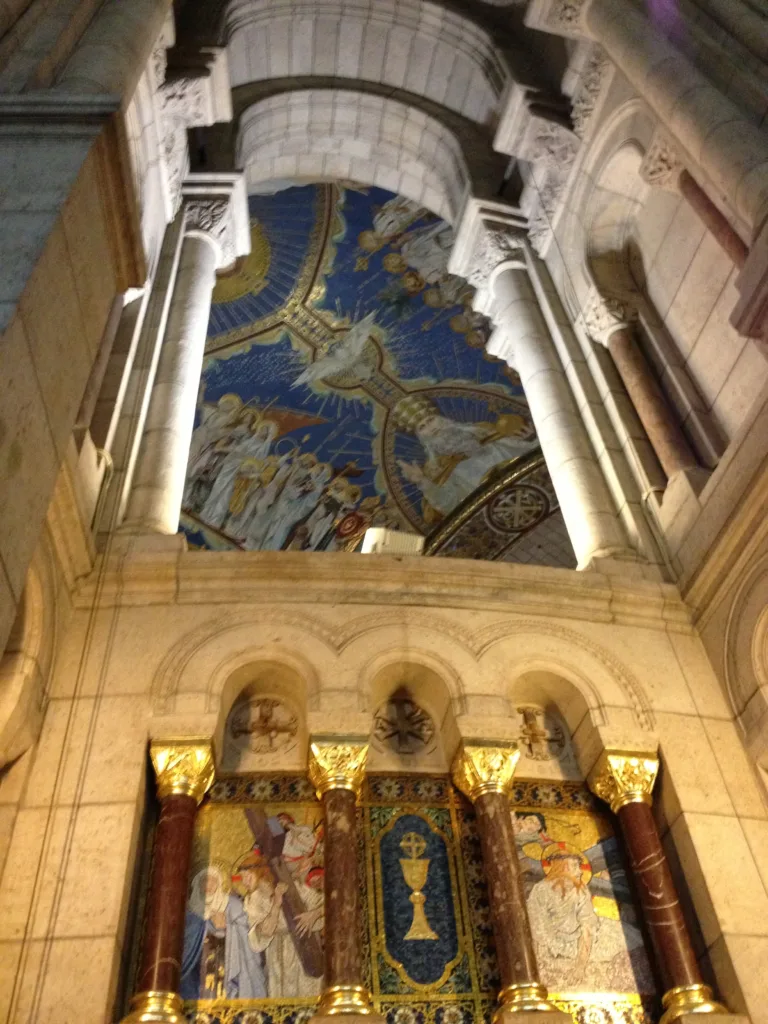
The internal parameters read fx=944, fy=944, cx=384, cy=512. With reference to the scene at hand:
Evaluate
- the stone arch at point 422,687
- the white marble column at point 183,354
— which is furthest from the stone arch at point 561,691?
the white marble column at point 183,354

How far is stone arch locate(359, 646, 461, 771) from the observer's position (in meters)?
5.21

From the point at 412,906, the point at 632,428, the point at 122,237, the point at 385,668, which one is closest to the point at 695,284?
the point at 632,428

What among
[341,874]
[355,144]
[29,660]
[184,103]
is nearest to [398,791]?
[341,874]

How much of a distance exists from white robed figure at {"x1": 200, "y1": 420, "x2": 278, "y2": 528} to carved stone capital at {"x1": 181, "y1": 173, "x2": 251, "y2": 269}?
5032mm

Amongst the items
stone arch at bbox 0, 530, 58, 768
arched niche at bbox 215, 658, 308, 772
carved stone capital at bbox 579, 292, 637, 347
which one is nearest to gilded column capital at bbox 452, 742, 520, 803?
arched niche at bbox 215, 658, 308, 772

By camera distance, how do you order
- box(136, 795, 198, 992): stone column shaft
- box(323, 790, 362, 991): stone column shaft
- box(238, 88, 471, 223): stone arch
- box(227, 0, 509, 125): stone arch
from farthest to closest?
box(238, 88, 471, 223): stone arch < box(227, 0, 509, 125): stone arch < box(323, 790, 362, 991): stone column shaft < box(136, 795, 198, 992): stone column shaft

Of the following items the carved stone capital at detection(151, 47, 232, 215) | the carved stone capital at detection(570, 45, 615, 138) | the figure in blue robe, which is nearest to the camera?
the figure in blue robe

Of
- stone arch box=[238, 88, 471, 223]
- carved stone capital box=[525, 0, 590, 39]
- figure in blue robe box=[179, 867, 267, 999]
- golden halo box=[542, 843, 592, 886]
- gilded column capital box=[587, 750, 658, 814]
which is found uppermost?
stone arch box=[238, 88, 471, 223]

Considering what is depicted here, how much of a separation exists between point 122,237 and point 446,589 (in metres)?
2.70

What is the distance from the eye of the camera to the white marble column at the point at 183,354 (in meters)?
6.18

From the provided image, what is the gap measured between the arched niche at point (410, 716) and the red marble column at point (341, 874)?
39cm

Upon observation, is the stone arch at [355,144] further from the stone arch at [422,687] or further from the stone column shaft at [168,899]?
the stone column shaft at [168,899]

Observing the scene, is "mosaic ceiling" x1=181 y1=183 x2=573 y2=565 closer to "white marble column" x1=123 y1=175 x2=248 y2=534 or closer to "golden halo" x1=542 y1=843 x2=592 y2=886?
"white marble column" x1=123 y1=175 x2=248 y2=534

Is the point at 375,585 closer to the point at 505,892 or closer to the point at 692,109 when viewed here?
the point at 505,892
